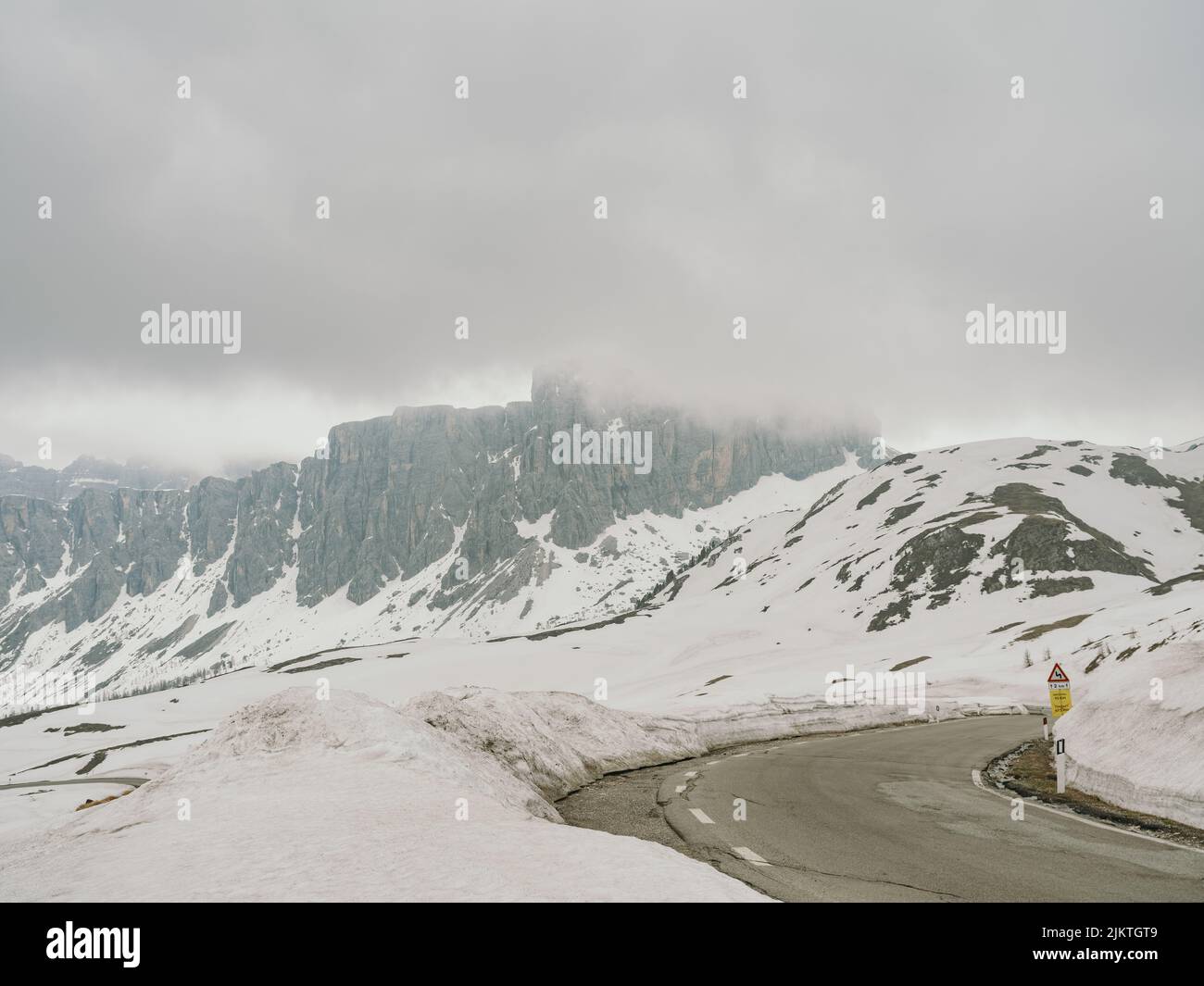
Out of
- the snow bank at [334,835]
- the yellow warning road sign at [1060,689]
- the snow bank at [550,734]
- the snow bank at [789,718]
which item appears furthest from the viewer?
the snow bank at [789,718]

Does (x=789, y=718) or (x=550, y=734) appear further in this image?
(x=789, y=718)

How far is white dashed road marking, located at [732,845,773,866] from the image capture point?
8.86m

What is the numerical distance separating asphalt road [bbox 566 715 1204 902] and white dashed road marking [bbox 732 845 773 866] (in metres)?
0.04

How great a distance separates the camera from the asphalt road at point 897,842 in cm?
775

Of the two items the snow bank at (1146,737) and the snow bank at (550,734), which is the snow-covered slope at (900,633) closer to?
the snow bank at (1146,737)

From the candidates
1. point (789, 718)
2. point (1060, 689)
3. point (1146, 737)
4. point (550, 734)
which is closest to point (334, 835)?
point (550, 734)

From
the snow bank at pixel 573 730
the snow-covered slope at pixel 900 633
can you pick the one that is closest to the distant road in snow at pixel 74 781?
the snow-covered slope at pixel 900 633

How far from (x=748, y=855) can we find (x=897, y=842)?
232 centimetres

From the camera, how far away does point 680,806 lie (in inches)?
529

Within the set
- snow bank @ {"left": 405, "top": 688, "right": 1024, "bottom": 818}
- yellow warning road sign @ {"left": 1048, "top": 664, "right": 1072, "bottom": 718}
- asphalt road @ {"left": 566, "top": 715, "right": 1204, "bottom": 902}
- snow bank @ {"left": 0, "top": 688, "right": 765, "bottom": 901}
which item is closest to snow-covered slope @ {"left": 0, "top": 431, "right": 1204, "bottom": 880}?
snow bank @ {"left": 405, "top": 688, "right": 1024, "bottom": 818}

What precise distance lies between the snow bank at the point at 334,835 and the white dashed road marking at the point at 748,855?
1.28 metres

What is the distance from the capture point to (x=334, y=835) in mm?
8039

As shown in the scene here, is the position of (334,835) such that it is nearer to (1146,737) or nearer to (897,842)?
(897,842)
